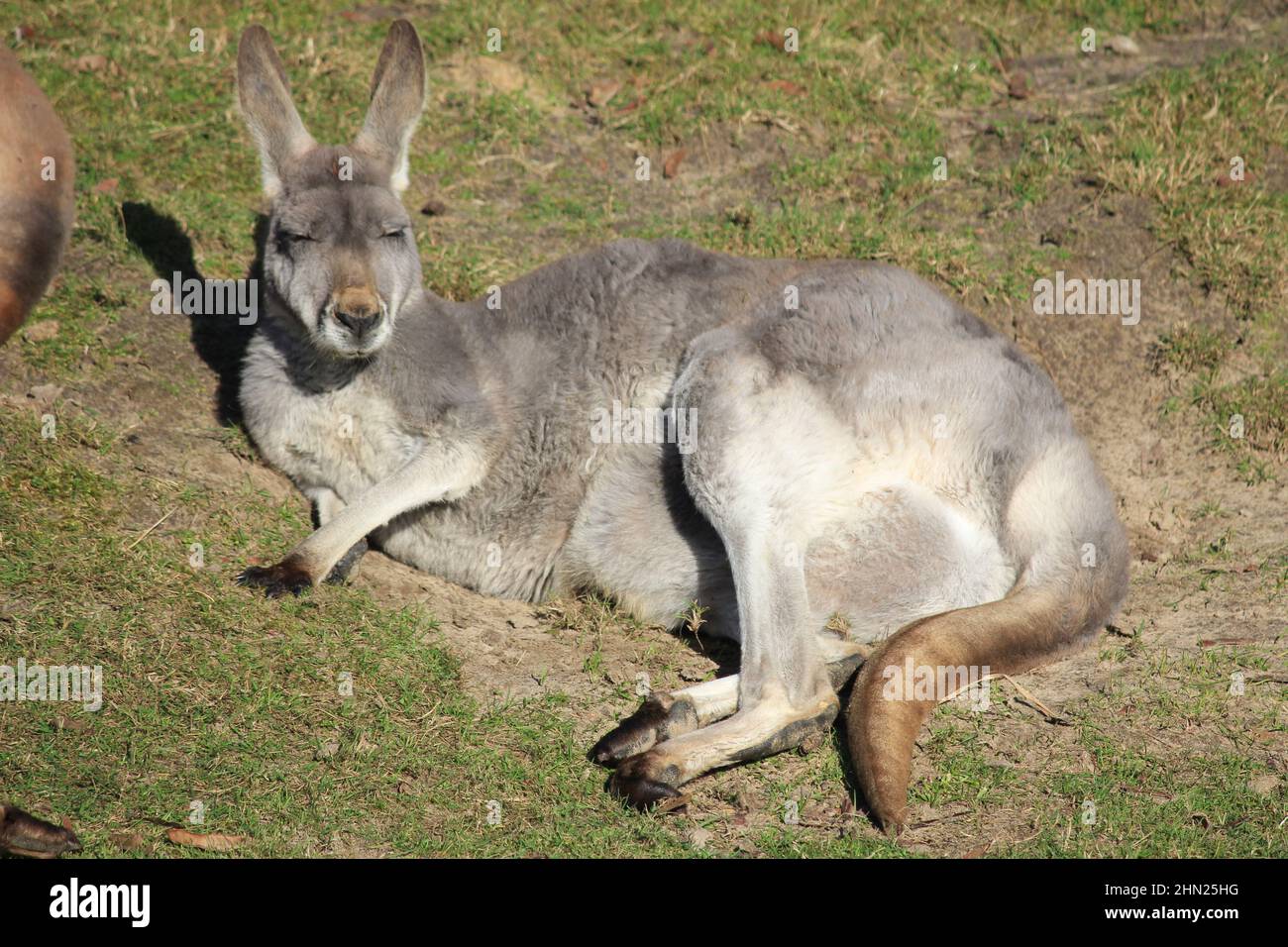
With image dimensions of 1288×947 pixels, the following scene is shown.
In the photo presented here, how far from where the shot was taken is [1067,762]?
4.03 m

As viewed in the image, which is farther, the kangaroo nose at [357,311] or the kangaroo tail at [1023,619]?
the kangaroo nose at [357,311]

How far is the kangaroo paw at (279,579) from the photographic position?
4461mm

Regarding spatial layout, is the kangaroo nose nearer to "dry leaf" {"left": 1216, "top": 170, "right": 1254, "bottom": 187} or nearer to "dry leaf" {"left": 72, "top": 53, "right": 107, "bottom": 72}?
"dry leaf" {"left": 72, "top": 53, "right": 107, "bottom": 72}

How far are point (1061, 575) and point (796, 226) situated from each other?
2859mm

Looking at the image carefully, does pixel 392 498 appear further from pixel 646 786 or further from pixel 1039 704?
pixel 1039 704

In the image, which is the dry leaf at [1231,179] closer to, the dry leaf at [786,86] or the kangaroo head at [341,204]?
the dry leaf at [786,86]

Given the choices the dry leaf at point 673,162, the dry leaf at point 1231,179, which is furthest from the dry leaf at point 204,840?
the dry leaf at point 1231,179

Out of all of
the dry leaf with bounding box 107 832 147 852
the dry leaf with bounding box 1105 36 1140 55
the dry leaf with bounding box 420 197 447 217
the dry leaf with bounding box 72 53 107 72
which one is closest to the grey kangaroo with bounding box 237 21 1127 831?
the dry leaf with bounding box 107 832 147 852

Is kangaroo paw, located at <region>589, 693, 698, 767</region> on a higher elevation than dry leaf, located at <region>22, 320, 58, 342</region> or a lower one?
lower

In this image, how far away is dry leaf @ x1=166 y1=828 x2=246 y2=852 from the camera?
3451 millimetres

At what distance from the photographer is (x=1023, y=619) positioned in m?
4.07

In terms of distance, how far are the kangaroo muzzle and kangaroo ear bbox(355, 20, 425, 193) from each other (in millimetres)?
813
